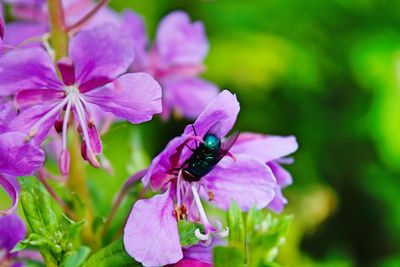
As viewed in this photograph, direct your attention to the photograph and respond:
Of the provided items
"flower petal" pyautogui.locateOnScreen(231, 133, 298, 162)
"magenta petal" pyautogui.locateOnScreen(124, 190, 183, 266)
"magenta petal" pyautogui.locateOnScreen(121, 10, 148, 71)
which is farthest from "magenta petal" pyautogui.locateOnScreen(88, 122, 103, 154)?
"magenta petal" pyautogui.locateOnScreen(121, 10, 148, 71)

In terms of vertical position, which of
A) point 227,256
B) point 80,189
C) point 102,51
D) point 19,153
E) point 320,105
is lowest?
point 320,105

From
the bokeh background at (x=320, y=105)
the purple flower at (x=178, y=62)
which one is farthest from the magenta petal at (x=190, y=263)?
the bokeh background at (x=320, y=105)

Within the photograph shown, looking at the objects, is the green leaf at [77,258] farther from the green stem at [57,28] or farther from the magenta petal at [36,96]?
the green stem at [57,28]

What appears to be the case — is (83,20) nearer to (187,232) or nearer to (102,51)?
(102,51)

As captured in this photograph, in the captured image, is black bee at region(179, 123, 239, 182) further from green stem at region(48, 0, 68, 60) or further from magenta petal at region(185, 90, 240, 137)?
green stem at region(48, 0, 68, 60)

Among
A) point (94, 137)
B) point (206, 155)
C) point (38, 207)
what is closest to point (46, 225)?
point (38, 207)

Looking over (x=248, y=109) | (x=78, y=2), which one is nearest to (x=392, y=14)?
(x=248, y=109)
